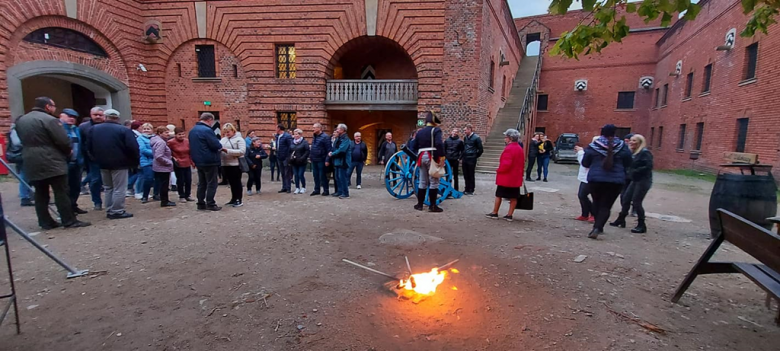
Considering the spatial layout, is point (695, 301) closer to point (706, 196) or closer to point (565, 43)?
point (565, 43)

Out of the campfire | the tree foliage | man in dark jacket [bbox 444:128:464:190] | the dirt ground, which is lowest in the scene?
the dirt ground

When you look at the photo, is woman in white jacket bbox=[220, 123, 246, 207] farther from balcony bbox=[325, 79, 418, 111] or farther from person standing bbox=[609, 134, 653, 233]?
balcony bbox=[325, 79, 418, 111]

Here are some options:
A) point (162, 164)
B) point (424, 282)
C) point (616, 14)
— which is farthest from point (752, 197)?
point (162, 164)

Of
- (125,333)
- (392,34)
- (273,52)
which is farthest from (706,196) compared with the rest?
(273,52)

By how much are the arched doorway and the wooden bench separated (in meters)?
13.1

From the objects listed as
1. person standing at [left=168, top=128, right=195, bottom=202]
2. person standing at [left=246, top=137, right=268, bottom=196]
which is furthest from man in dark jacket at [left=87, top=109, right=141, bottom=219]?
person standing at [left=246, top=137, right=268, bottom=196]

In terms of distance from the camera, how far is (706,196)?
9.73 m

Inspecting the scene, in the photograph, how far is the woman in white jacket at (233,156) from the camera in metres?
6.74

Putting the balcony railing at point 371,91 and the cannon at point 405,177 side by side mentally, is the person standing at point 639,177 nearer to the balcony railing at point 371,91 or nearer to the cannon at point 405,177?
the cannon at point 405,177

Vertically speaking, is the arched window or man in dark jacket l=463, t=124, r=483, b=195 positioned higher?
the arched window

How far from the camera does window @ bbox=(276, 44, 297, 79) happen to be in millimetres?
15359

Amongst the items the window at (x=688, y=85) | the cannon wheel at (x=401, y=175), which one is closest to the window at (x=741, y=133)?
the window at (x=688, y=85)

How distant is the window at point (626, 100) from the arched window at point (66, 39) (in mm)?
32518

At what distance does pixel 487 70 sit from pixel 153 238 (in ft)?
48.7
